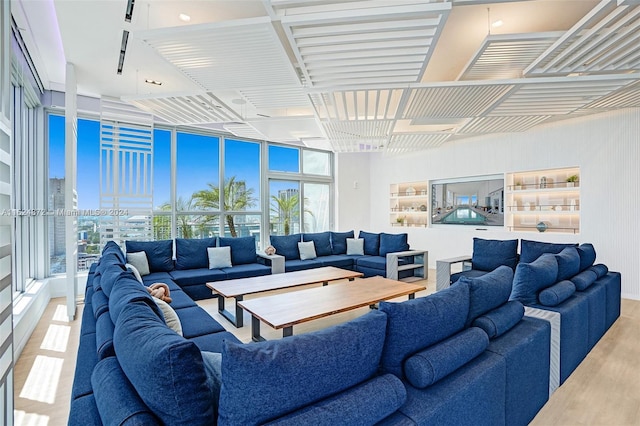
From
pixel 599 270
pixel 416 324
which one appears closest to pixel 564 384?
pixel 599 270

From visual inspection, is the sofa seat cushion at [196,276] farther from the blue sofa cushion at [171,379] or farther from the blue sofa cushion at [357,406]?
the blue sofa cushion at [357,406]

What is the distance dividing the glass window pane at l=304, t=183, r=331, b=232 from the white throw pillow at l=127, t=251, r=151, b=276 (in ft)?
13.6

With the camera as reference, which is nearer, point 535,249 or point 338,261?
point 535,249

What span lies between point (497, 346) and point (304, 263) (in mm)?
4167

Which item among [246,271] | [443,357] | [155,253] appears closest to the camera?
[443,357]

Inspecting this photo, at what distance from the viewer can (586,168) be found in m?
4.95

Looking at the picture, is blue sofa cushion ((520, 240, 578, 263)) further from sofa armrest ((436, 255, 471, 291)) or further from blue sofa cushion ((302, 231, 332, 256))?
blue sofa cushion ((302, 231, 332, 256))

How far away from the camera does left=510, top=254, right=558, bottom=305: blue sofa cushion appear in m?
2.46

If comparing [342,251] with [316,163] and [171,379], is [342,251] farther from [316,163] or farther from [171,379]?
[171,379]

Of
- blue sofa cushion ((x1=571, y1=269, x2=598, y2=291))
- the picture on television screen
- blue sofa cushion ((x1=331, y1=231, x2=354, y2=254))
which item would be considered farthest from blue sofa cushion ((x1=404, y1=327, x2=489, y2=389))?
the picture on television screen

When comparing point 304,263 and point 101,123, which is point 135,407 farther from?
point 101,123

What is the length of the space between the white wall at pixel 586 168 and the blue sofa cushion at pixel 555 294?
3.19 metres

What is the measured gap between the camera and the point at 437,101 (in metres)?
3.96

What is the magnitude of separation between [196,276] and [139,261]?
848 millimetres
